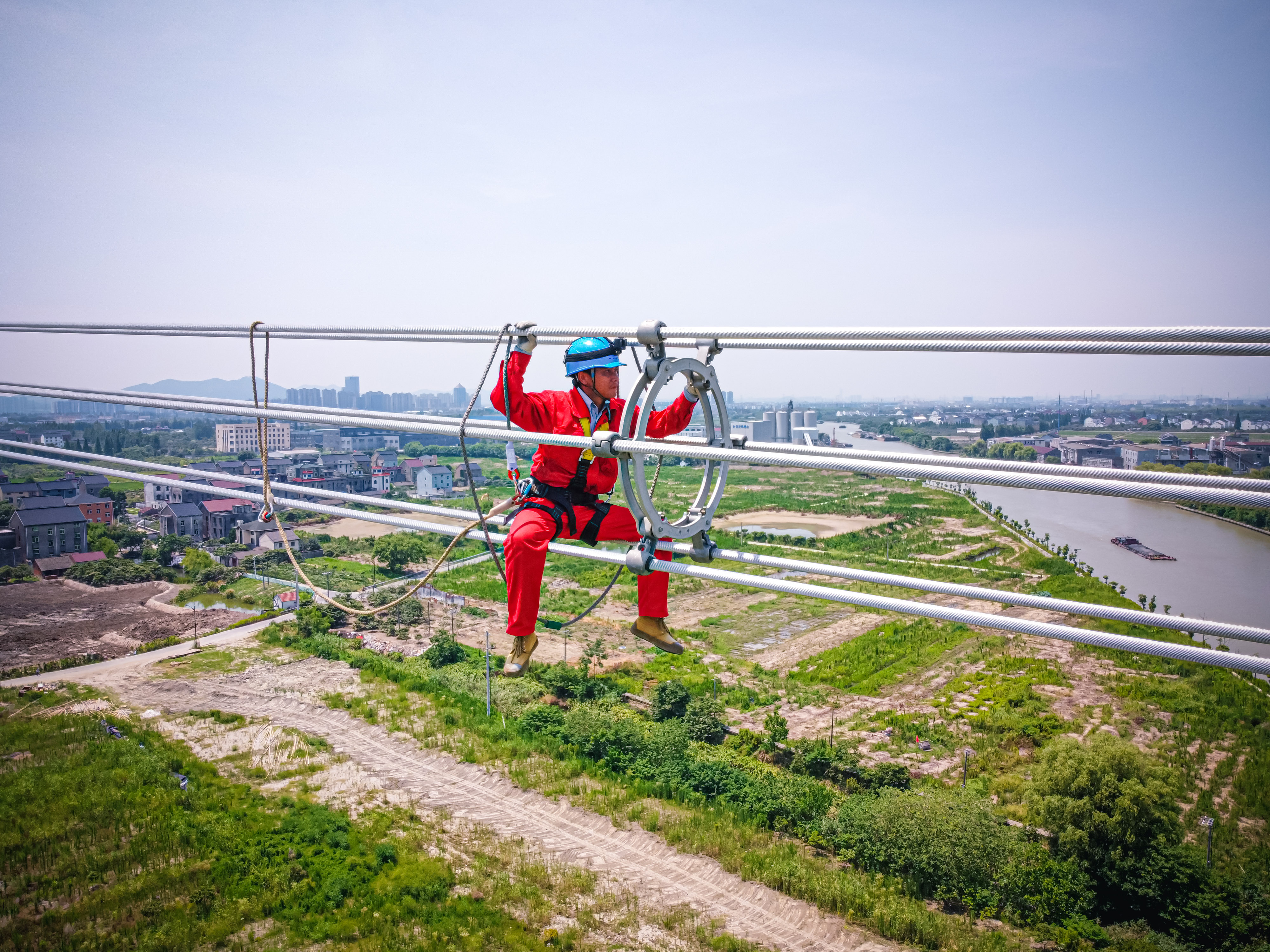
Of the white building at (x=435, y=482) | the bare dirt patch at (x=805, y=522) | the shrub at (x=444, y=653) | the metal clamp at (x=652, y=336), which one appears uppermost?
the metal clamp at (x=652, y=336)

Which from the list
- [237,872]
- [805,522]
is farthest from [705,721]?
[805,522]

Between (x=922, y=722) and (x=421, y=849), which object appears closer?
(x=421, y=849)

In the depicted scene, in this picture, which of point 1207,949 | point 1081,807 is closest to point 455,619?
point 1081,807

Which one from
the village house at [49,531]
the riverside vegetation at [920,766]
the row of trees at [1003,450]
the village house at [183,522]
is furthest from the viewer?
the village house at [183,522]

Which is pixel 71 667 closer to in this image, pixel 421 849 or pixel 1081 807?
pixel 421 849

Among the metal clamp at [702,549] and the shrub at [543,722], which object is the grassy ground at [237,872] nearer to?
the shrub at [543,722]

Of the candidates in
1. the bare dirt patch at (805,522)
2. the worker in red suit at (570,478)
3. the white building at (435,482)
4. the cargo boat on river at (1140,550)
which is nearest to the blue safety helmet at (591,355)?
the worker in red suit at (570,478)

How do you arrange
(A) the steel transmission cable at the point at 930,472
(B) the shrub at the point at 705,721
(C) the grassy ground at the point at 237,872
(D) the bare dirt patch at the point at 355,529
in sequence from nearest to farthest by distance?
(A) the steel transmission cable at the point at 930,472 < (C) the grassy ground at the point at 237,872 < (B) the shrub at the point at 705,721 < (D) the bare dirt patch at the point at 355,529

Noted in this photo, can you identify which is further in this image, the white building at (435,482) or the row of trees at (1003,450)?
the white building at (435,482)
